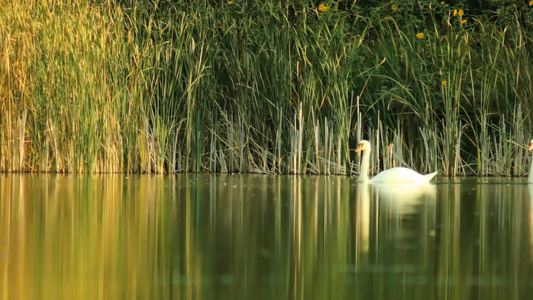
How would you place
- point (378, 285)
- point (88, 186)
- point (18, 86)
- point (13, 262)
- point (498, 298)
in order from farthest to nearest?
point (18, 86) < point (88, 186) < point (13, 262) < point (378, 285) < point (498, 298)

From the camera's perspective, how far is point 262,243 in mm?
5645

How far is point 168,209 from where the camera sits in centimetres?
786

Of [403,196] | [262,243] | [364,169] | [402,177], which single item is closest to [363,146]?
[364,169]

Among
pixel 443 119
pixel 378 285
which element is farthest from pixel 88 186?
pixel 378 285

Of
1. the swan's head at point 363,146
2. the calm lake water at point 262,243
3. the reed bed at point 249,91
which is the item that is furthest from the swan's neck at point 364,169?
the calm lake water at point 262,243

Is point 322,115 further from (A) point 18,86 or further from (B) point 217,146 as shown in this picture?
(A) point 18,86

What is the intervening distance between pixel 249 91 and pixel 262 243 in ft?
25.0

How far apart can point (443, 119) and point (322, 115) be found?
4.53ft

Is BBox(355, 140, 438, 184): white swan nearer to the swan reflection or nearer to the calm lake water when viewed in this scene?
the swan reflection

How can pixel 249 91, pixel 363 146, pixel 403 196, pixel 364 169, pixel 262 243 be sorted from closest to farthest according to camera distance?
pixel 262 243
pixel 403 196
pixel 364 169
pixel 363 146
pixel 249 91

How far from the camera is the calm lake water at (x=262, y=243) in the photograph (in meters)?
4.16

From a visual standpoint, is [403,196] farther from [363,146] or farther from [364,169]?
[363,146]

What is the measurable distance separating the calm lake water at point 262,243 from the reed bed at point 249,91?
8.42ft

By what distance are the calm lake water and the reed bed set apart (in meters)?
2.57
